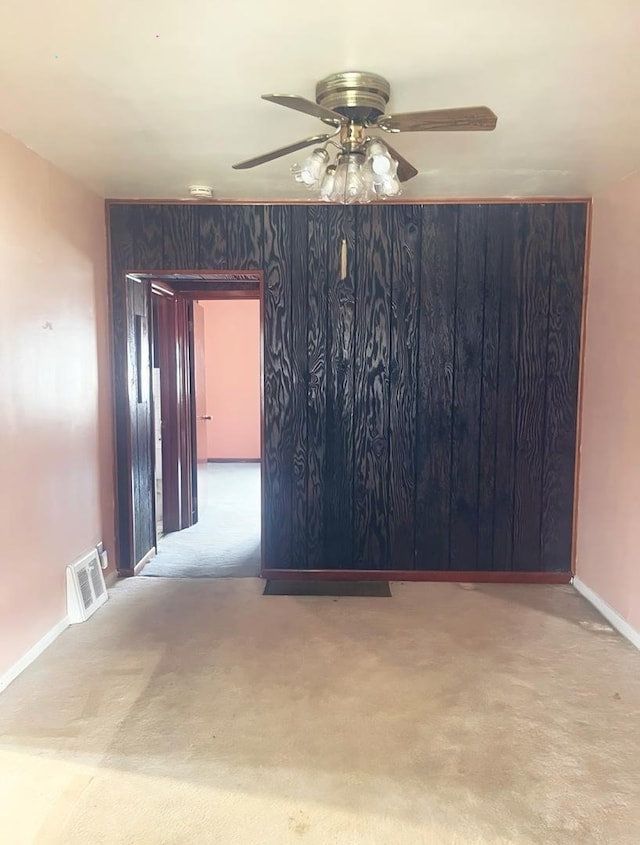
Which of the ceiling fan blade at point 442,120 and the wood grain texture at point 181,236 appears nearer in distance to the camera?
the ceiling fan blade at point 442,120

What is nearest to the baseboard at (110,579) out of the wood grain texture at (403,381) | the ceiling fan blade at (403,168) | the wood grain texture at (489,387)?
the wood grain texture at (403,381)

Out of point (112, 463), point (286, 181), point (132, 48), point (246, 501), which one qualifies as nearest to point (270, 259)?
point (286, 181)

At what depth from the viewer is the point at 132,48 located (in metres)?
1.85

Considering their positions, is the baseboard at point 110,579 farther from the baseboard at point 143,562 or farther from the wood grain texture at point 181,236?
the wood grain texture at point 181,236

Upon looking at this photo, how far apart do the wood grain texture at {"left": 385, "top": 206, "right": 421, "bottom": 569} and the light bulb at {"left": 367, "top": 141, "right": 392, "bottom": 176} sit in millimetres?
1645

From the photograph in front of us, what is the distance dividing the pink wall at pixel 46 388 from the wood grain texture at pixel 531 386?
2505 millimetres

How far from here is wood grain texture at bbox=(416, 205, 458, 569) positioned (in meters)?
3.65

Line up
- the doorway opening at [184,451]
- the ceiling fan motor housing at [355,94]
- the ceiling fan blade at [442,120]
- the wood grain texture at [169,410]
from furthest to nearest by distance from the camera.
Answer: the wood grain texture at [169,410] < the doorway opening at [184,451] < the ceiling fan motor housing at [355,94] < the ceiling fan blade at [442,120]

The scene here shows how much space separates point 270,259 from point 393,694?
8.07ft

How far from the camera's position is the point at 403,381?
147 inches

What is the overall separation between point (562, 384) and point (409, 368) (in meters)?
0.93

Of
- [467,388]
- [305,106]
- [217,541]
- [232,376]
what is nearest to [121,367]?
[217,541]

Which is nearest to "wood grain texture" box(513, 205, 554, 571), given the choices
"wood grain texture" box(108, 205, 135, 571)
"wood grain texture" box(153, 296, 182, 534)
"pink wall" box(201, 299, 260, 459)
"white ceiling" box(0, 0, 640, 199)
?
"white ceiling" box(0, 0, 640, 199)

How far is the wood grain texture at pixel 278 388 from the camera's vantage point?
3.67 meters
